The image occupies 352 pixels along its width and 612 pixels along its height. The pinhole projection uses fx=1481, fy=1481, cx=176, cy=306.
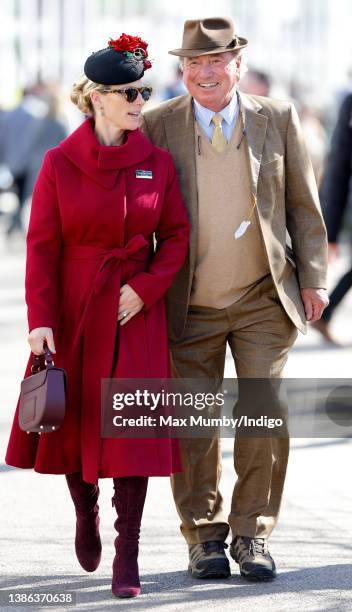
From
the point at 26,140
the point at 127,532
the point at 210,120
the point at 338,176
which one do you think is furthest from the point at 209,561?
the point at 26,140

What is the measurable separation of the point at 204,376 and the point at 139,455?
1.80 ft

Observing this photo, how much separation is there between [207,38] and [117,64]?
1.28ft

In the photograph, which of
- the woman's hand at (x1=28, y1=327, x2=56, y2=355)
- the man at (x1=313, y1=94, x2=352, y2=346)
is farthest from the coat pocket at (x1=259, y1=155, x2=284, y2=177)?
the man at (x1=313, y1=94, x2=352, y2=346)

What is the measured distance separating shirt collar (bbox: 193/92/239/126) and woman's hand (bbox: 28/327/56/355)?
0.99 m

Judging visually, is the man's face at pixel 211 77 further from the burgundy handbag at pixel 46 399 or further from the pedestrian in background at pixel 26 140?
the pedestrian in background at pixel 26 140

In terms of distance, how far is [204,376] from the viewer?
548 centimetres

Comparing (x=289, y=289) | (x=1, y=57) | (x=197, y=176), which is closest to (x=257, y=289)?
(x=289, y=289)

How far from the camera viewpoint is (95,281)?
5.11m

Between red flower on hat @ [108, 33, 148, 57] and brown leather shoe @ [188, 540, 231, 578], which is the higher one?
red flower on hat @ [108, 33, 148, 57]

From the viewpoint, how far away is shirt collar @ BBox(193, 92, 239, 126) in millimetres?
5387

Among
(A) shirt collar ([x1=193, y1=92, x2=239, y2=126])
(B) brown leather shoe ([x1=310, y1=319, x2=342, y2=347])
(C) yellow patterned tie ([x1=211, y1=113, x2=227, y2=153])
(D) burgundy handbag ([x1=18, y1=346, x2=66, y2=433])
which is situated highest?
(A) shirt collar ([x1=193, y1=92, x2=239, y2=126])

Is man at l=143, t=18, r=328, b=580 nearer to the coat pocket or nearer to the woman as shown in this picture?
the coat pocket

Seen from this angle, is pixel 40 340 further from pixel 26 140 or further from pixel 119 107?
pixel 26 140

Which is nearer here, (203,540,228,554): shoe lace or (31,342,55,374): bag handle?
(31,342,55,374): bag handle
